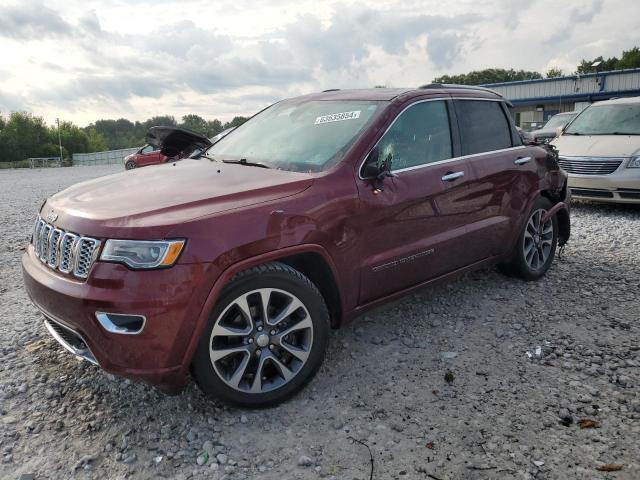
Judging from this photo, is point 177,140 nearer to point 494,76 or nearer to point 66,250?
point 66,250

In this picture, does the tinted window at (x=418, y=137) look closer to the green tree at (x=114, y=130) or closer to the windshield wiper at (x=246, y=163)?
the windshield wiper at (x=246, y=163)

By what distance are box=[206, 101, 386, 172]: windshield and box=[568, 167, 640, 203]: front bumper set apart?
5.87 m

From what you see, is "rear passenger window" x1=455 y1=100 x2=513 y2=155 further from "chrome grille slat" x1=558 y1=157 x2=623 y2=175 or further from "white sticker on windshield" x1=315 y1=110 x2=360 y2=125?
"chrome grille slat" x1=558 y1=157 x2=623 y2=175

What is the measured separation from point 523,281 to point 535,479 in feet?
9.50

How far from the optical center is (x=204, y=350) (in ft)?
9.36

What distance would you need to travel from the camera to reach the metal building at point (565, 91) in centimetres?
3797

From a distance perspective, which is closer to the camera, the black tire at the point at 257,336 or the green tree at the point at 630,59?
the black tire at the point at 257,336

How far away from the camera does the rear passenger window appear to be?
14.3 feet

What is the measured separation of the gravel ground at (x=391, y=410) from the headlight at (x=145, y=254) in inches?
38.8

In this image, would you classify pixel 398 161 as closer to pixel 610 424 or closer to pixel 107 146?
pixel 610 424

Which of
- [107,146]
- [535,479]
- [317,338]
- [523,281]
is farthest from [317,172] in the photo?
[107,146]

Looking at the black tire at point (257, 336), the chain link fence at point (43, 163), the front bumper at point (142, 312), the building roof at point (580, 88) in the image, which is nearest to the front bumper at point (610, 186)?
the black tire at point (257, 336)

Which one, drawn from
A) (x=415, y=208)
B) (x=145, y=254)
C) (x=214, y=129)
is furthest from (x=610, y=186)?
(x=214, y=129)

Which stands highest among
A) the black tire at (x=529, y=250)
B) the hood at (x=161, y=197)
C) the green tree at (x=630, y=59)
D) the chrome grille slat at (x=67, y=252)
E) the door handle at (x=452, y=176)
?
the green tree at (x=630, y=59)
